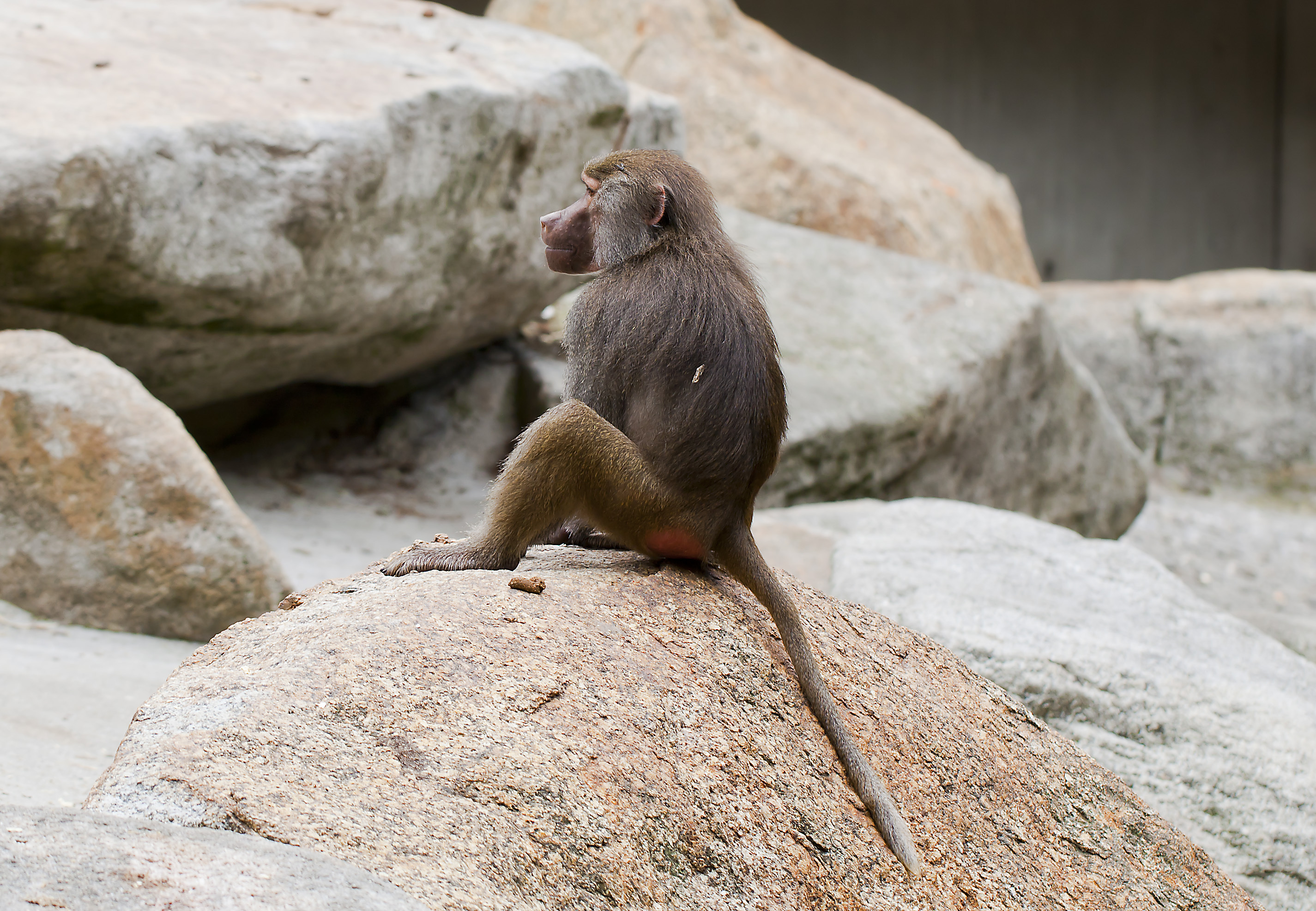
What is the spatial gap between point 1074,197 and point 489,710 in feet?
45.6

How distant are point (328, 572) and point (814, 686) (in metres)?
2.79

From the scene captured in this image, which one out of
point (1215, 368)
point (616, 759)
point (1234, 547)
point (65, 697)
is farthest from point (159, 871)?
point (1215, 368)

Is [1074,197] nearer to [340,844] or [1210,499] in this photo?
[1210,499]

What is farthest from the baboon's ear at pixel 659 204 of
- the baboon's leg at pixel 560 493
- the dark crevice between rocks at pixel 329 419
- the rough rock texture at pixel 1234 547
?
the rough rock texture at pixel 1234 547

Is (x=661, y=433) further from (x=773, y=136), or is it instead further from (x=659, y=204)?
(x=773, y=136)

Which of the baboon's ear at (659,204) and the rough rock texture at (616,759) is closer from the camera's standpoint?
the rough rock texture at (616,759)

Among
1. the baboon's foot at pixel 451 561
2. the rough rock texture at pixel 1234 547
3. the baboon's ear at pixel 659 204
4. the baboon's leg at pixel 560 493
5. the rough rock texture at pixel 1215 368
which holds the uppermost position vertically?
the baboon's ear at pixel 659 204

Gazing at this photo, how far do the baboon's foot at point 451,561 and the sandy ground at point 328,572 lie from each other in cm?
78

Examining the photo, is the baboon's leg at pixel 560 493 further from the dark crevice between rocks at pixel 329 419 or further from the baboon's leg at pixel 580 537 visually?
the dark crevice between rocks at pixel 329 419

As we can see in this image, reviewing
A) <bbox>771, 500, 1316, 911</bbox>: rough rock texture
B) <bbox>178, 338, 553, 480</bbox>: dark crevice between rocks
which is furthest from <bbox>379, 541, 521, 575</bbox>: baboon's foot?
<bbox>178, 338, 553, 480</bbox>: dark crevice between rocks

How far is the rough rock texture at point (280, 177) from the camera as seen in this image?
12.6 ft

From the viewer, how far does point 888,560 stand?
3.66 meters

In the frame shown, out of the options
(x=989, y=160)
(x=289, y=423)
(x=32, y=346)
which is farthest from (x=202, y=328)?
(x=989, y=160)

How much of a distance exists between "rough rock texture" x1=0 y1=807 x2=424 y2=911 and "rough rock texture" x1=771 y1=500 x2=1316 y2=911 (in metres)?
1.95
